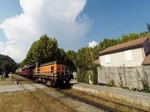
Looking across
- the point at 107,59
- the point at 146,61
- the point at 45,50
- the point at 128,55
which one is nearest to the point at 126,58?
the point at 128,55

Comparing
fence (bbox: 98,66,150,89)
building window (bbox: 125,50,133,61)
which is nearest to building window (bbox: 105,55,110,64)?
building window (bbox: 125,50,133,61)

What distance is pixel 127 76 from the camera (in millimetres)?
17859

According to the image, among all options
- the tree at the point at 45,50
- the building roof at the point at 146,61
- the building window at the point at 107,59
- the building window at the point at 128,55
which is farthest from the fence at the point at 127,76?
the tree at the point at 45,50

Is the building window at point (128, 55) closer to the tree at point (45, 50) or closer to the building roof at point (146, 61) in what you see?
the building roof at point (146, 61)

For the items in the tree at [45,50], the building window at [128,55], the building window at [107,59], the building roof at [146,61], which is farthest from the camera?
the tree at [45,50]

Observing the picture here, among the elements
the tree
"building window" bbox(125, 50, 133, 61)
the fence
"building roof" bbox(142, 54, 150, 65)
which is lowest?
the fence

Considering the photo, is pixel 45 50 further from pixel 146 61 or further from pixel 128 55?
pixel 146 61

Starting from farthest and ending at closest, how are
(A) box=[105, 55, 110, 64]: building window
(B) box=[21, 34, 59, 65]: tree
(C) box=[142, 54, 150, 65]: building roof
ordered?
1. (B) box=[21, 34, 59, 65]: tree
2. (A) box=[105, 55, 110, 64]: building window
3. (C) box=[142, 54, 150, 65]: building roof

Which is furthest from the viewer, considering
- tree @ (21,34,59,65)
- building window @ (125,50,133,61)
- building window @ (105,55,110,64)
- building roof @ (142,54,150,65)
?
tree @ (21,34,59,65)

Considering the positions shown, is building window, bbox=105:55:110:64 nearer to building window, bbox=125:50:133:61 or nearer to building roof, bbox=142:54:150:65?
building window, bbox=125:50:133:61

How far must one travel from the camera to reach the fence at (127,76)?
15406 mm

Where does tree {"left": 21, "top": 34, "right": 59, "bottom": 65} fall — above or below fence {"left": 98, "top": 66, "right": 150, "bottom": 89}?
above

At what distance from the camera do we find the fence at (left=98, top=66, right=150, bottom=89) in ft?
50.5

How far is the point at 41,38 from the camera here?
54.0 metres
